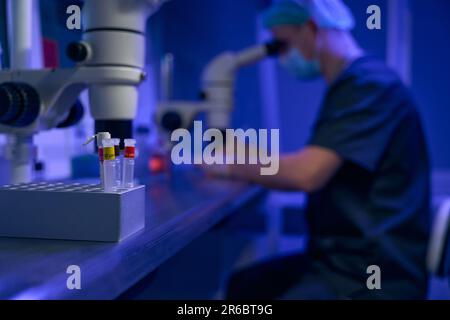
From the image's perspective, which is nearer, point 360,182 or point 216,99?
point 360,182

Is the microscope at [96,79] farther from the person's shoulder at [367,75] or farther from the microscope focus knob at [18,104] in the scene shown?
the person's shoulder at [367,75]

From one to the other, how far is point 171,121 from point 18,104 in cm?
71

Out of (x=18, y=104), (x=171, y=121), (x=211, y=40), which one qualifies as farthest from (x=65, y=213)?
(x=211, y=40)

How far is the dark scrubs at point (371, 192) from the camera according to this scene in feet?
3.66

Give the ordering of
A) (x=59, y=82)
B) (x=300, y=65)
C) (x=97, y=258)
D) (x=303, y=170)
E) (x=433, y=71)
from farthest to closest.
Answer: (x=433, y=71), (x=300, y=65), (x=303, y=170), (x=59, y=82), (x=97, y=258)

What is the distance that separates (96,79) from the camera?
2.29 ft

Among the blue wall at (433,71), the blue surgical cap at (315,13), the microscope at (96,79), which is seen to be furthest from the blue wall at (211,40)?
the microscope at (96,79)

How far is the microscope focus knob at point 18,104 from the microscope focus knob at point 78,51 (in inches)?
3.8

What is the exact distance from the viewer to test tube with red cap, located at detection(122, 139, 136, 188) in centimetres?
61

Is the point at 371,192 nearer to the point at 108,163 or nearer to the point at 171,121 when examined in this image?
the point at 171,121

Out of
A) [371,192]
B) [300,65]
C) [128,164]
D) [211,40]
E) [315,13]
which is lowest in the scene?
[371,192]

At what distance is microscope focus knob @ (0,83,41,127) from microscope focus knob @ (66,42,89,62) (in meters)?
0.10

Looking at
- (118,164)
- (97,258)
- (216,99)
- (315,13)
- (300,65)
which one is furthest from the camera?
(300,65)
